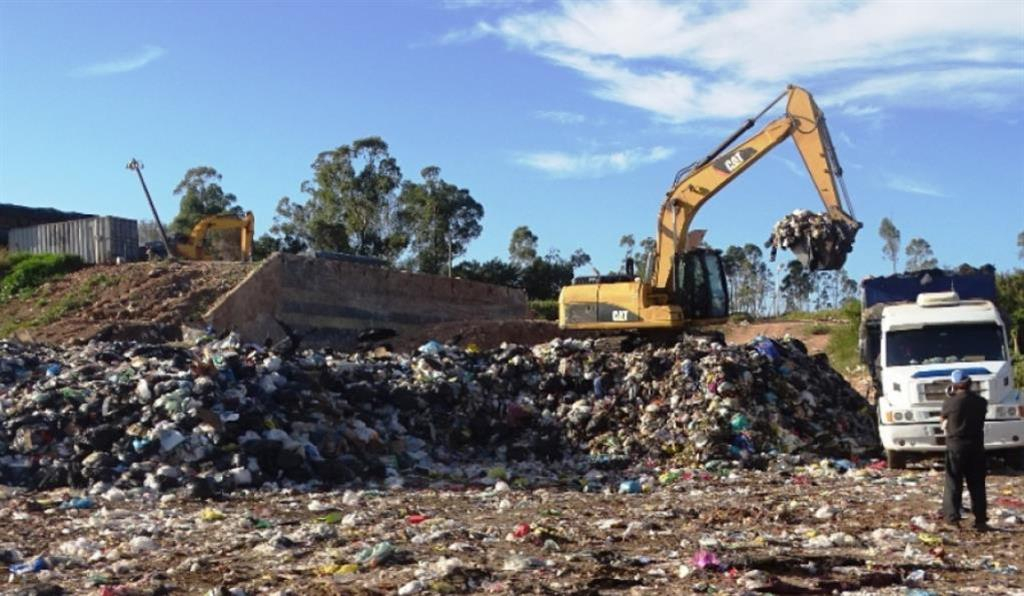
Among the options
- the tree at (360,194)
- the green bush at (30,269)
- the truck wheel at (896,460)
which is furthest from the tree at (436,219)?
the truck wheel at (896,460)

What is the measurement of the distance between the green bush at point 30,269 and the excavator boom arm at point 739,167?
673 inches

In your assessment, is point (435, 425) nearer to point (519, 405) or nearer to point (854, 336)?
Answer: point (519, 405)

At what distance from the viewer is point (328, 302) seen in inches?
1048

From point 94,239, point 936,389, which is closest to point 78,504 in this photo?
point 936,389

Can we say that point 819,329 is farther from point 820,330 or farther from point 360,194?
point 360,194

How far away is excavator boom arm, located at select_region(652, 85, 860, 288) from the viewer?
17.1 meters

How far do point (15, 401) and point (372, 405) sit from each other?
4.31 m

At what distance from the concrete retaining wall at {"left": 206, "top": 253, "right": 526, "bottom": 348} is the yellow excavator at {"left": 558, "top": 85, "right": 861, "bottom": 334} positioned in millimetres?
7487

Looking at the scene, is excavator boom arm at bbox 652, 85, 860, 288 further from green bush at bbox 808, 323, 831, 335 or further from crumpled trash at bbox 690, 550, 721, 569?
green bush at bbox 808, 323, 831, 335

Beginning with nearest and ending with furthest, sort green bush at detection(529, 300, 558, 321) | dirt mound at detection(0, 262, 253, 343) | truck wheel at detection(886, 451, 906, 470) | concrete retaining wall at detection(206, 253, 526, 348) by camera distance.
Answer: truck wheel at detection(886, 451, 906, 470)
dirt mound at detection(0, 262, 253, 343)
concrete retaining wall at detection(206, 253, 526, 348)
green bush at detection(529, 300, 558, 321)

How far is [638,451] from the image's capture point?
13945 mm

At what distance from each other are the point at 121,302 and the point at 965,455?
2069 centimetres

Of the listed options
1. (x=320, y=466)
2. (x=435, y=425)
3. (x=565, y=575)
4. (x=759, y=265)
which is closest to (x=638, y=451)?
(x=435, y=425)

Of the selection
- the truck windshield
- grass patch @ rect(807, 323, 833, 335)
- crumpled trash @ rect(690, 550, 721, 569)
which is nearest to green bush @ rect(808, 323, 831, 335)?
grass patch @ rect(807, 323, 833, 335)
